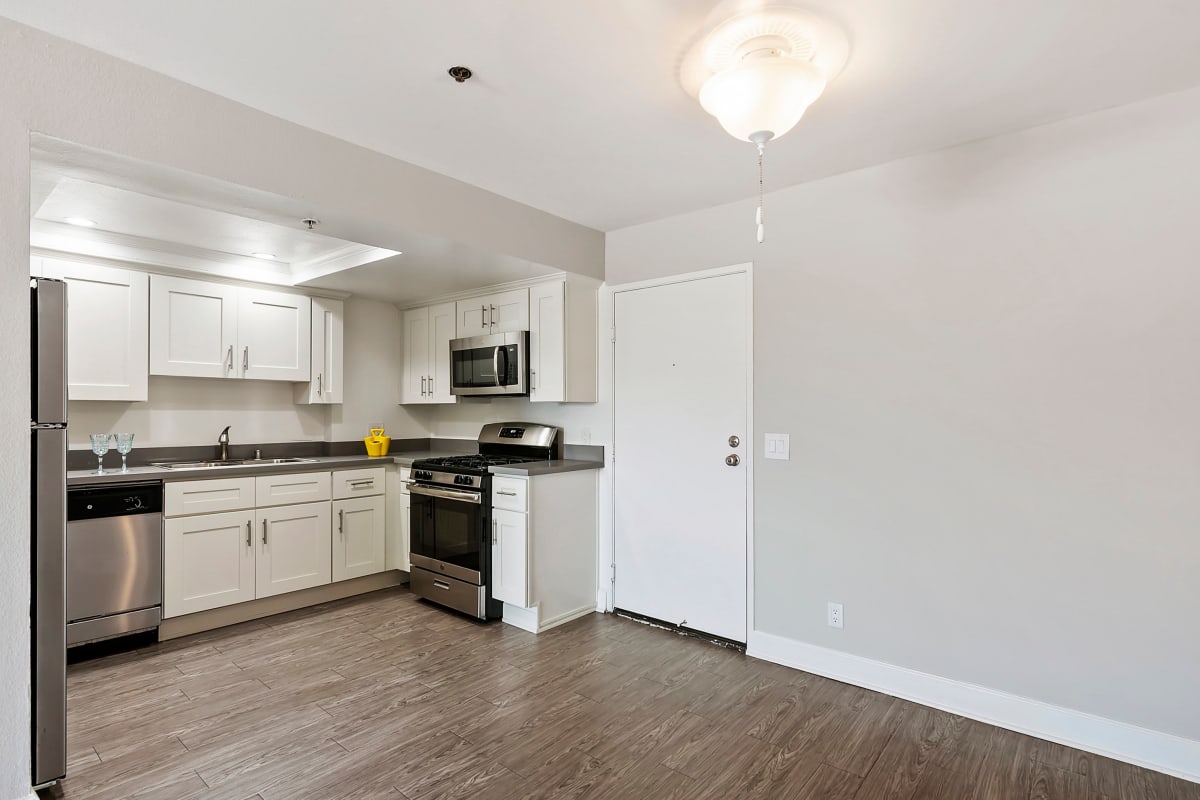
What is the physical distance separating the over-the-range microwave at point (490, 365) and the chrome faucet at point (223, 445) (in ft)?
4.91

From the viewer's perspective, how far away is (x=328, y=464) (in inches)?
158

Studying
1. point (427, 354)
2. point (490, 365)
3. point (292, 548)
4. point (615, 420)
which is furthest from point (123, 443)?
point (615, 420)

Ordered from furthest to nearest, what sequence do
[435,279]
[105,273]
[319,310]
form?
[319,310], [435,279], [105,273]

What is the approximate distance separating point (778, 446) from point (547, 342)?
1.58 m

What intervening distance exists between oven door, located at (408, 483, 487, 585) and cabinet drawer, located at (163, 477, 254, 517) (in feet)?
3.23

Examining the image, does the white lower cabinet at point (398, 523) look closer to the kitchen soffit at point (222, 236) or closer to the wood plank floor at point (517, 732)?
the wood plank floor at point (517, 732)

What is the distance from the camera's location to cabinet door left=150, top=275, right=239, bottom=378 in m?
3.64

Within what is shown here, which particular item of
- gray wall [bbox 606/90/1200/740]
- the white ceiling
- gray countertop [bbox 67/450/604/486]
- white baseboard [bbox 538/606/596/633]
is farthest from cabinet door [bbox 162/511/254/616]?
gray wall [bbox 606/90/1200/740]

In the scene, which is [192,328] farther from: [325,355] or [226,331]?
[325,355]

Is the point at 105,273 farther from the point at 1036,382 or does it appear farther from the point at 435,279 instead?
the point at 1036,382

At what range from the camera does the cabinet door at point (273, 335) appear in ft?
13.2

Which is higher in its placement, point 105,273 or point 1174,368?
point 105,273

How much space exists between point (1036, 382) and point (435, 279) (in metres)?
3.32

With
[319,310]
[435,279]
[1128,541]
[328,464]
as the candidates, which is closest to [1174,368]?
[1128,541]
